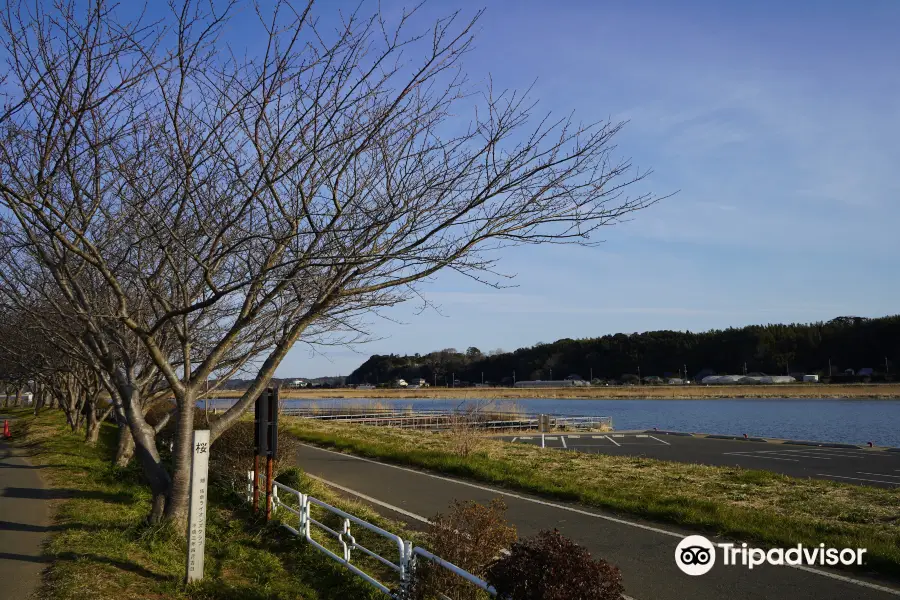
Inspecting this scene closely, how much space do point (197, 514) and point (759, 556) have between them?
620cm

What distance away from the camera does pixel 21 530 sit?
9562mm

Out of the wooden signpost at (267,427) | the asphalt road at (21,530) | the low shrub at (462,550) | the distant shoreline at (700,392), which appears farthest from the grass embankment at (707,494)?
the distant shoreline at (700,392)

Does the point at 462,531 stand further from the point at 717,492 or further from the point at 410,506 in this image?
the point at 717,492

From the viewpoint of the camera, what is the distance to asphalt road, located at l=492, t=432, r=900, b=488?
17078 mm

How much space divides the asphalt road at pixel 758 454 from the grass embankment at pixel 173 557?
12594 mm

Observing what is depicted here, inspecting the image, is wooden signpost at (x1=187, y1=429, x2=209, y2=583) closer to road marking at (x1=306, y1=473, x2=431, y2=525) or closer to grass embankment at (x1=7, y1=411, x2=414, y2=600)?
grass embankment at (x1=7, y1=411, x2=414, y2=600)

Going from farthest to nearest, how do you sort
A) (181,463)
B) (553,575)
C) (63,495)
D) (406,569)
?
(63,495), (181,463), (406,569), (553,575)

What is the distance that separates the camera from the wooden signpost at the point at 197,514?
7.04 meters

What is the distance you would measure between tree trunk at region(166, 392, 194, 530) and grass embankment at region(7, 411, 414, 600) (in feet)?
0.77

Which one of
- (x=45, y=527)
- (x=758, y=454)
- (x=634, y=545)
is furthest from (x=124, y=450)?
(x=758, y=454)

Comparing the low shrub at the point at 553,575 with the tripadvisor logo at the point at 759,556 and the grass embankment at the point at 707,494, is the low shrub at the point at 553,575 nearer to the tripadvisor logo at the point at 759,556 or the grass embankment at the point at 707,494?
the tripadvisor logo at the point at 759,556

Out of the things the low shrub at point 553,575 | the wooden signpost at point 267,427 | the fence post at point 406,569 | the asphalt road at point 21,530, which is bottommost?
the asphalt road at point 21,530

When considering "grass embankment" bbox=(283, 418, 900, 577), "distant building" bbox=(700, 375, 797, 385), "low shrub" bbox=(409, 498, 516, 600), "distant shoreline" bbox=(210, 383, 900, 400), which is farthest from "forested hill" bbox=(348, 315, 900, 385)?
"low shrub" bbox=(409, 498, 516, 600)

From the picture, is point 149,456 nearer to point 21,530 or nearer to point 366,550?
point 21,530
